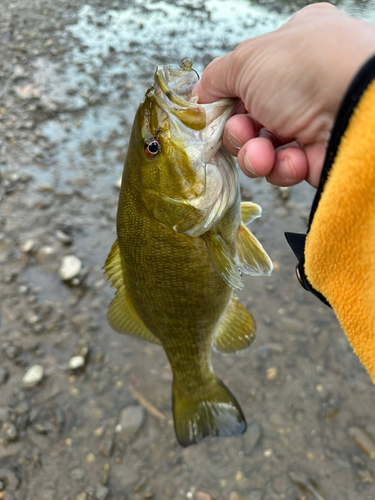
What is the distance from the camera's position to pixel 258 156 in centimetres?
134

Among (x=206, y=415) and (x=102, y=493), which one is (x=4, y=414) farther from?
(x=206, y=415)

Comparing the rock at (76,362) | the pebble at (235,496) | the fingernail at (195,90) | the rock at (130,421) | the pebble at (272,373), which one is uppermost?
the fingernail at (195,90)

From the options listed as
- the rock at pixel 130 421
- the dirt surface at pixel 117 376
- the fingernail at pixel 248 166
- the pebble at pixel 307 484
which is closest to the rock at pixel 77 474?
the dirt surface at pixel 117 376

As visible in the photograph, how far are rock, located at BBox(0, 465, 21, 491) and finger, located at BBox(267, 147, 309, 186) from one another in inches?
91.7

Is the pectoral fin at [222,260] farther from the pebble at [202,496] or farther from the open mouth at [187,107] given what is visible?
the pebble at [202,496]

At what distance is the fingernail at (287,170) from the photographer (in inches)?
53.1

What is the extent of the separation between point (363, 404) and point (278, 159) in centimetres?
192

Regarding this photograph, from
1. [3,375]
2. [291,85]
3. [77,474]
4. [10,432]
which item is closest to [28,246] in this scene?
[3,375]

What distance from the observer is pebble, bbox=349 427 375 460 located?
221 cm

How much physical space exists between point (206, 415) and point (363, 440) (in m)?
1.02

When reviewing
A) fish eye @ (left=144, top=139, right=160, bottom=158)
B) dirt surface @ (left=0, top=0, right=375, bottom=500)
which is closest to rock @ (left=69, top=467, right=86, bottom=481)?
dirt surface @ (left=0, top=0, right=375, bottom=500)

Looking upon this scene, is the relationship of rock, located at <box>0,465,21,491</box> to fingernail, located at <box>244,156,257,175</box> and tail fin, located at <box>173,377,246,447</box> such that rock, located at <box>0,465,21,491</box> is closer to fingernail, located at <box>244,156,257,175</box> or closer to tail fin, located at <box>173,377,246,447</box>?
tail fin, located at <box>173,377,246,447</box>

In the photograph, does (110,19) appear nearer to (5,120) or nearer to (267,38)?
(5,120)

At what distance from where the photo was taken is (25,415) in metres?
2.42
